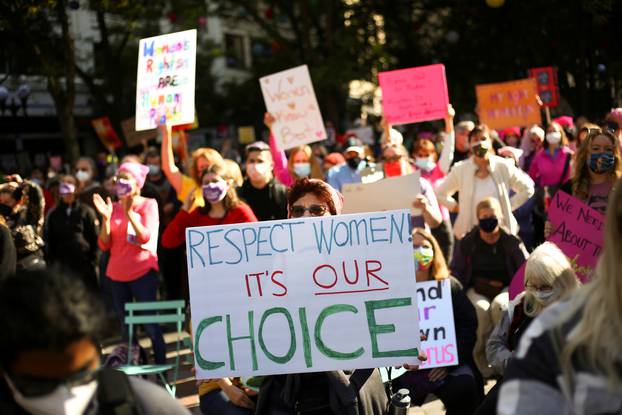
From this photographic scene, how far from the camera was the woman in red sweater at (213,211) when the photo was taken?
6.65 meters

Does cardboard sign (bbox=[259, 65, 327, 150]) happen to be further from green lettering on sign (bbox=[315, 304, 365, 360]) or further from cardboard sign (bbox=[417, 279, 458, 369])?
green lettering on sign (bbox=[315, 304, 365, 360])

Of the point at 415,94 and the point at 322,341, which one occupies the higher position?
the point at 415,94

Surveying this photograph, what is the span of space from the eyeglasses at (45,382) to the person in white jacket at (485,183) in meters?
6.16

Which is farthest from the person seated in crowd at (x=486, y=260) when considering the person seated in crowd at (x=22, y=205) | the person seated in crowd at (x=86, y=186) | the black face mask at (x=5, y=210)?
the person seated in crowd at (x=86, y=186)

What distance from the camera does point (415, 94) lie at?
10211 millimetres

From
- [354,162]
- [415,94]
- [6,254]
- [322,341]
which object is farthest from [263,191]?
[322,341]

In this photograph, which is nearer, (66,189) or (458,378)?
(458,378)

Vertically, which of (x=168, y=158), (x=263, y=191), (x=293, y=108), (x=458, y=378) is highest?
(x=293, y=108)

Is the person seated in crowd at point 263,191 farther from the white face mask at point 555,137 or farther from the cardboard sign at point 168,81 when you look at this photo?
the white face mask at point 555,137

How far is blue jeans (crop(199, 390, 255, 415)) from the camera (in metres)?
4.71

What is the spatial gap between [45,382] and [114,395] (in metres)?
0.18

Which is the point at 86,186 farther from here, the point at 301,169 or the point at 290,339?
the point at 290,339

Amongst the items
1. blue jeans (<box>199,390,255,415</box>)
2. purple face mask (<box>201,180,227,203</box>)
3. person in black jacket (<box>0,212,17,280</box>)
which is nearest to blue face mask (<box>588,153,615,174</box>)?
purple face mask (<box>201,180,227,203</box>)

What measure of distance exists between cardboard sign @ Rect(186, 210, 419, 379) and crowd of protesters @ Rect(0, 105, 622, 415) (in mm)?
188
